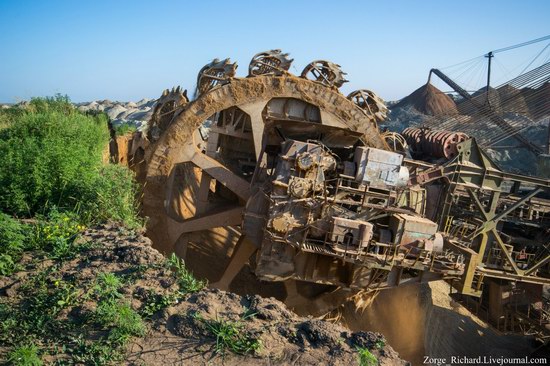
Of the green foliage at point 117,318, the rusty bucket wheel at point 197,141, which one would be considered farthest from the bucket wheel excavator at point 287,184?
the green foliage at point 117,318

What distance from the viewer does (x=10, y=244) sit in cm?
484

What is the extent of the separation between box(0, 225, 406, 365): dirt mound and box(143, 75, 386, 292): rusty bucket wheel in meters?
3.46

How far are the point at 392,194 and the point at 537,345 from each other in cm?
708

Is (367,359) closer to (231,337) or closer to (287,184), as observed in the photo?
(231,337)

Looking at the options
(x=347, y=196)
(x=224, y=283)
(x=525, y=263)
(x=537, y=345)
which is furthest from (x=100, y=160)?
(x=537, y=345)

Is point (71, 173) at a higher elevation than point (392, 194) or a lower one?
lower

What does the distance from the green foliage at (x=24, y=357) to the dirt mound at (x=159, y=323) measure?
0.11 meters

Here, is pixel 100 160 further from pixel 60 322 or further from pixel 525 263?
pixel 525 263

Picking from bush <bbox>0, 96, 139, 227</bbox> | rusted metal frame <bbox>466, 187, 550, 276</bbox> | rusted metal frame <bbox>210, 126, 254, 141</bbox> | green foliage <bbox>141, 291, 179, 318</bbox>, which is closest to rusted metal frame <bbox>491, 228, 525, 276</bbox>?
rusted metal frame <bbox>466, 187, 550, 276</bbox>

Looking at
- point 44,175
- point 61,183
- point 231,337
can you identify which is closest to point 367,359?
point 231,337

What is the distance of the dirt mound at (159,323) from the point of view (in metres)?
3.70

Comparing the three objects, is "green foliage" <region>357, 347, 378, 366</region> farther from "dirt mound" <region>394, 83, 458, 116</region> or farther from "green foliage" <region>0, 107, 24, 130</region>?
"dirt mound" <region>394, 83, 458, 116</region>

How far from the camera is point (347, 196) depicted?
7.20 meters

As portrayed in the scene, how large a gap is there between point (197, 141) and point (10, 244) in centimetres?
409
